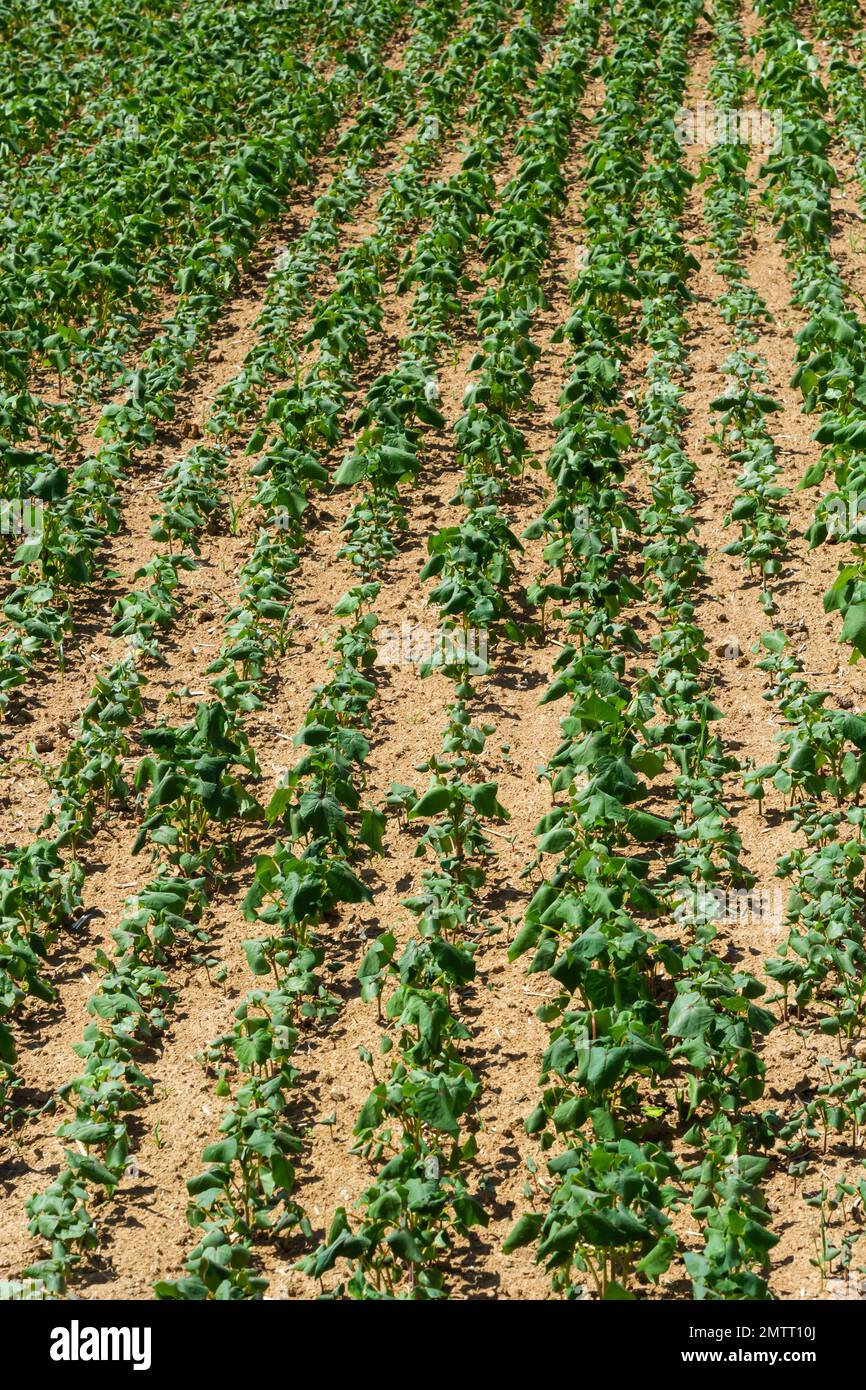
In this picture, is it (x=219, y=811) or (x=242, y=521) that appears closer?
(x=219, y=811)

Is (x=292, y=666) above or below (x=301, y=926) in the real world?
above

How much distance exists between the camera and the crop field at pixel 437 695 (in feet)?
19.7

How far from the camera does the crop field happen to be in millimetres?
5996

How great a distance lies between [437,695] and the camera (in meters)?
8.65

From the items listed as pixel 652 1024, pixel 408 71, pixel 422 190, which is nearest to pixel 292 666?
pixel 652 1024

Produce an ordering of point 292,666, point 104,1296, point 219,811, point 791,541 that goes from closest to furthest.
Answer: point 104,1296
point 219,811
point 292,666
point 791,541

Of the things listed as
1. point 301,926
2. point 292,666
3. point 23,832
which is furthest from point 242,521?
point 301,926

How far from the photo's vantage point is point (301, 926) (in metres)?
6.97

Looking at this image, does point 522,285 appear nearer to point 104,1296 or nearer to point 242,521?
point 242,521

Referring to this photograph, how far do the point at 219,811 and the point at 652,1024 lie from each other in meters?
2.26

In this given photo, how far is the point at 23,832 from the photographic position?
791 cm

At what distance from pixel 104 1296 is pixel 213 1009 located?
4.50ft
